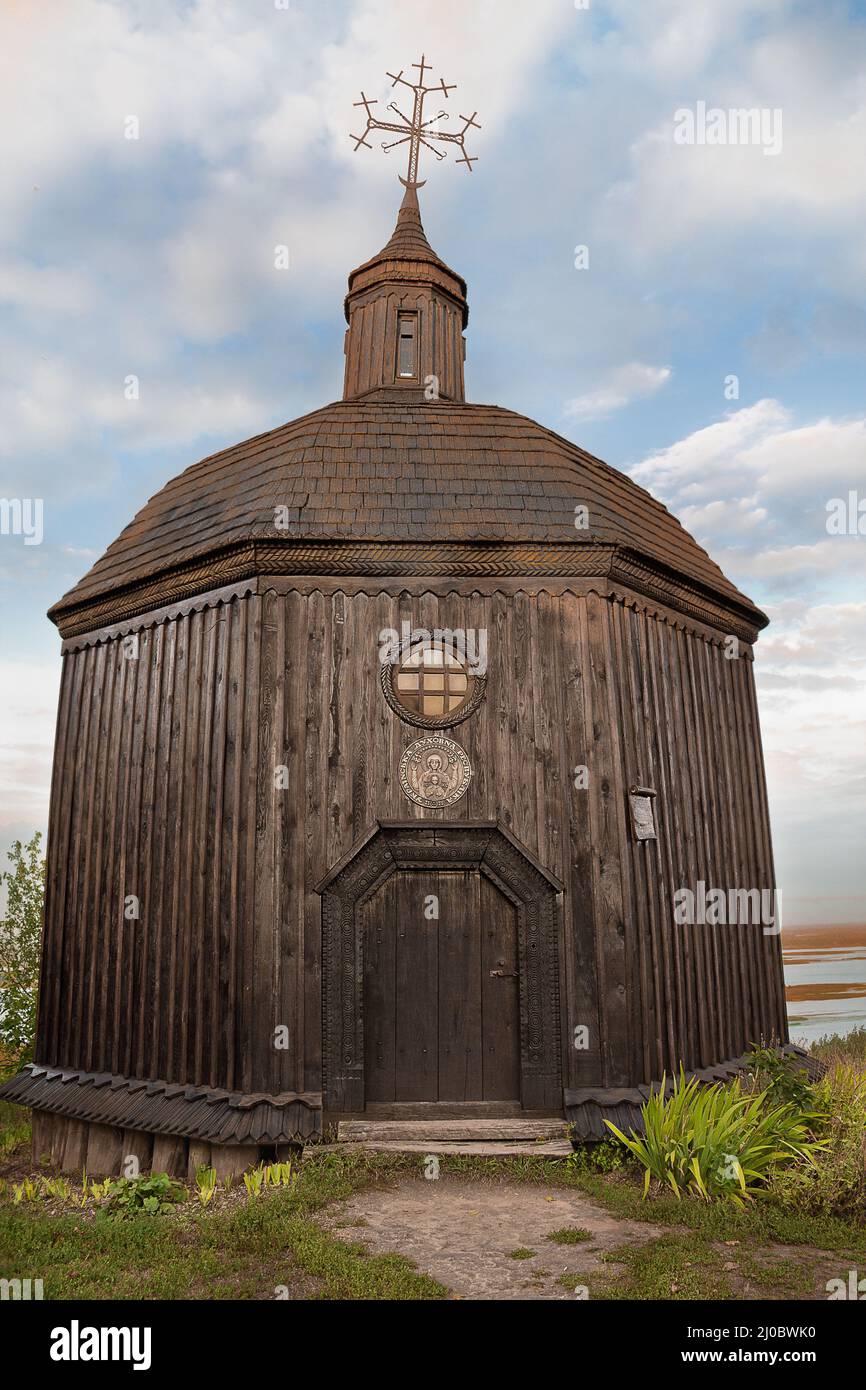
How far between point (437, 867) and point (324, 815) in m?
1.14

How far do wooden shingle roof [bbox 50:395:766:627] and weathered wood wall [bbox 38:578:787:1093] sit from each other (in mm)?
574

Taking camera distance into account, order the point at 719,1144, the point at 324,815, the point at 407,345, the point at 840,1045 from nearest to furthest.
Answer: the point at 719,1144 → the point at 324,815 → the point at 407,345 → the point at 840,1045

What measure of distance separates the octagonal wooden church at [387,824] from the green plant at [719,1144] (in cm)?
85

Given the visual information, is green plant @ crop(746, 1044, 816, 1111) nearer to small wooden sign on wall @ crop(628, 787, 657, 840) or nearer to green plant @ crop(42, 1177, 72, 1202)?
small wooden sign on wall @ crop(628, 787, 657, 840)

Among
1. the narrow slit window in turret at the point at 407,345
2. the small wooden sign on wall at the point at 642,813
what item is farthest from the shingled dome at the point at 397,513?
the small wooden sign on wall at the point at 642,813

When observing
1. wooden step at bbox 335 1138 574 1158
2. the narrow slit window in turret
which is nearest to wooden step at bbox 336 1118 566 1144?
wooden step at bbox 335 1138 574 1158

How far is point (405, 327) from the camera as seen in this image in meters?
13.7

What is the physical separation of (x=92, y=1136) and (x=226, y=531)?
6.22m

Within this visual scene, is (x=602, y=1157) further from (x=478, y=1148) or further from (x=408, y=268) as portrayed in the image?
(x=408, y=268)

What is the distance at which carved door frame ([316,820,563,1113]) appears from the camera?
27.1ft

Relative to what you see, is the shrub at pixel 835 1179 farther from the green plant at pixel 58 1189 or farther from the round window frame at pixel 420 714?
the green plant at pixel 58 1189

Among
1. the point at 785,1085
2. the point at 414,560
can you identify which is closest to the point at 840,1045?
the point at 785,1085

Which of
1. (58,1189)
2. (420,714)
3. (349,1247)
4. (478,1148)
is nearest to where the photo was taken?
(349,1247)

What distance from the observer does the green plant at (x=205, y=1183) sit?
7482mm
